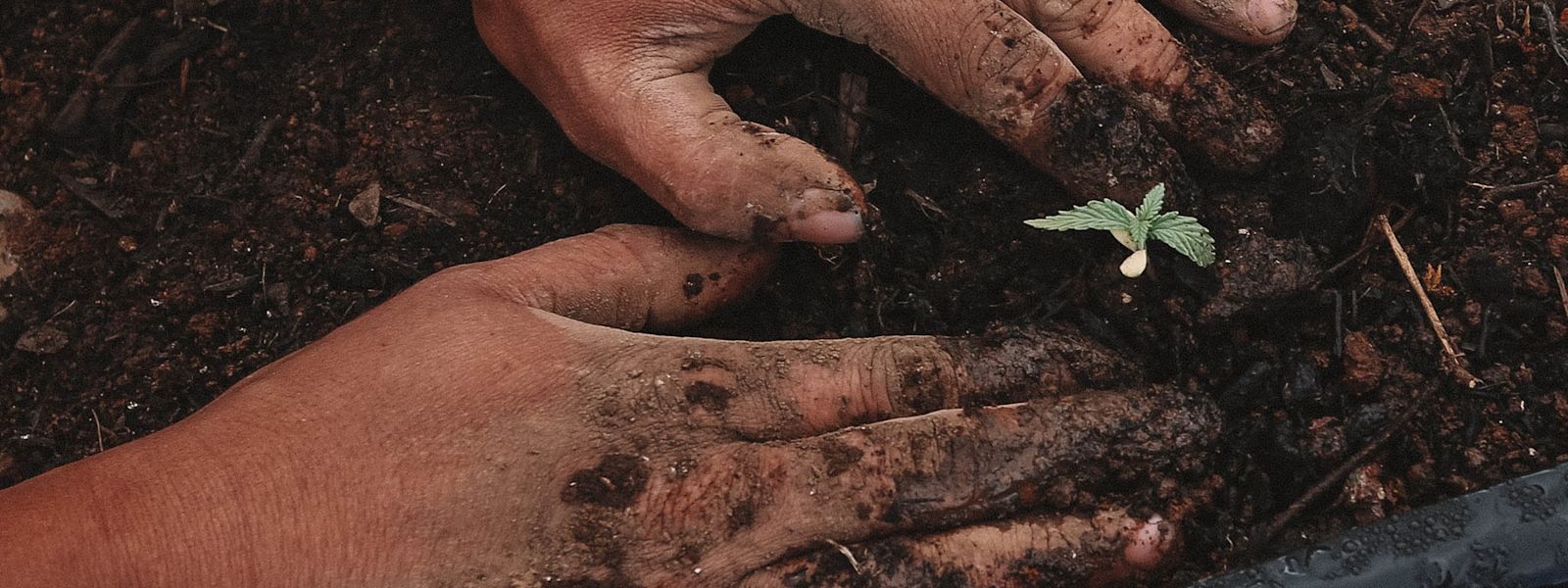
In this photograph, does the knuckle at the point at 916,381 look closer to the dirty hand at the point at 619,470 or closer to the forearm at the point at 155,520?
the dirty hand at the point at 619,470

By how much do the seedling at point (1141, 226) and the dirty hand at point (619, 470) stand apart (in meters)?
0.19

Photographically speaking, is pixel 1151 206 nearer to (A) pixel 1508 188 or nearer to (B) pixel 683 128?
(A) pixel 1508 188

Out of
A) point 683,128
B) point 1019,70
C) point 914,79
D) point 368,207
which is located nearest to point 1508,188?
point 1019,70

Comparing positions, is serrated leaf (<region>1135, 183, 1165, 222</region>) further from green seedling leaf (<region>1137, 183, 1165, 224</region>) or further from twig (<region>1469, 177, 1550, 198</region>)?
twig (<region>1469, 177, 1550, 198</region>)

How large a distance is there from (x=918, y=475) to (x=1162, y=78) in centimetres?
91

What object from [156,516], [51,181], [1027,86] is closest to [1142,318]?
[1027,86]

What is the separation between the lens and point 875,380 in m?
1.87

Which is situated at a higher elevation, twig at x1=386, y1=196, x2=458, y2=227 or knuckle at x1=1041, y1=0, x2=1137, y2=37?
knuckle at x1=1041, y1=0, x2=1137, y2=37

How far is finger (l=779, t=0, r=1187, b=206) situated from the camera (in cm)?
194

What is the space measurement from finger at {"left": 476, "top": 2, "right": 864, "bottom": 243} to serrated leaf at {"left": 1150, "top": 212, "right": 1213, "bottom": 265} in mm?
520

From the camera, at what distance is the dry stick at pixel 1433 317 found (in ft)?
5.97

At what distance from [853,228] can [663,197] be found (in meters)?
0.39

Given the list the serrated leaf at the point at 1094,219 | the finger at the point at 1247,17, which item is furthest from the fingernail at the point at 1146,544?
the finger at the point at 1247,17

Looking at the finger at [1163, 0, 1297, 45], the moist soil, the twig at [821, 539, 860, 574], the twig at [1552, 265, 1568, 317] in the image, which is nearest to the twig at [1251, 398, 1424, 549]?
the moist soil
